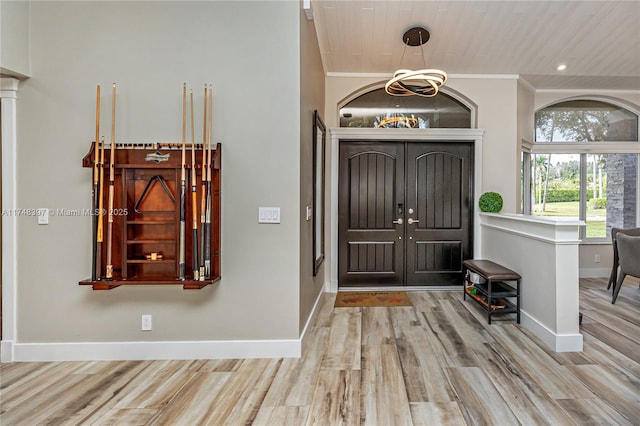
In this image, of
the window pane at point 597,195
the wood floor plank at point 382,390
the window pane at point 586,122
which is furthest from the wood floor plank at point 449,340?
the window pane at point 586,122

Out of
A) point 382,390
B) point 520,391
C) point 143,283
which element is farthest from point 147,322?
point 520,391

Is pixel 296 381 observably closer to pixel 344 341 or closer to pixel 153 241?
pixel 344 341

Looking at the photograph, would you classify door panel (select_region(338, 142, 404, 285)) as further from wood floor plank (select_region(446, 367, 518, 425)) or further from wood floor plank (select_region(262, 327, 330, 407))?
wood floor plank (select_region(446, 367, 518, 425))

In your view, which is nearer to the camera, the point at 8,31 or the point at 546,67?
the point at 8,31

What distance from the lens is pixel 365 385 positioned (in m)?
2.22

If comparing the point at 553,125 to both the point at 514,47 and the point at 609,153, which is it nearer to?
the point at 609,153

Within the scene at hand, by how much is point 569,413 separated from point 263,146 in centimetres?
260

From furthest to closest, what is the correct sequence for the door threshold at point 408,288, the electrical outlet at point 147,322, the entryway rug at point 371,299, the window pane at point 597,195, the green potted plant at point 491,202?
the window pane at point 597,195
the door threshold at point 408,288
the green potted plant at point 491,202
the entryway rug at point 371,299
the electrical outlet at point 147,322

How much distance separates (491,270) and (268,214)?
8.11 ft

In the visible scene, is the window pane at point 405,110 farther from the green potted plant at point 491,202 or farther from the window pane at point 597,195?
the window pane at point 597,195

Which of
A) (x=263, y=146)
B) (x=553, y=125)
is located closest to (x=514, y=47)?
(x=553, y=125)

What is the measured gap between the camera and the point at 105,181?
2.50 metres

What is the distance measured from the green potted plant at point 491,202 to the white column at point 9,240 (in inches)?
190

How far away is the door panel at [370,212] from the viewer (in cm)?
462
